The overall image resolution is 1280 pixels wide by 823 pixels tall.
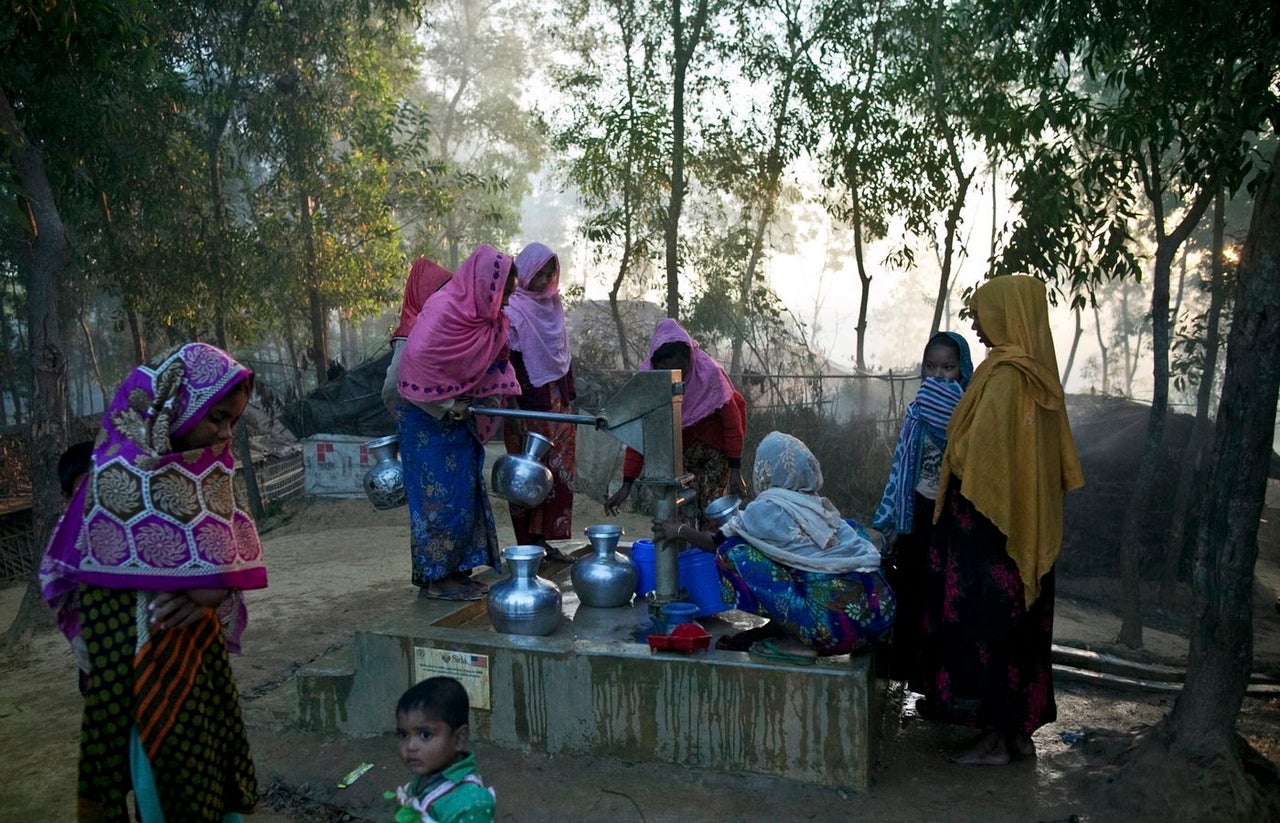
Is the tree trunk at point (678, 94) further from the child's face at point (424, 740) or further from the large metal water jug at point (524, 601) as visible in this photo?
the child's face at point (424, 740)

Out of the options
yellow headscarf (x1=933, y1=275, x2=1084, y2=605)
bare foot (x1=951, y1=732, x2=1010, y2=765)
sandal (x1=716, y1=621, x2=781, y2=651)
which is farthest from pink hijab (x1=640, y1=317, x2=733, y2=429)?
bare foot (x1=951, y1=732, x2=1010, y2=765)

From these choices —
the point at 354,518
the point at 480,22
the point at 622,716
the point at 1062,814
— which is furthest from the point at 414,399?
the point at 480,22

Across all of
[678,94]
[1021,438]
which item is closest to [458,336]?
[1021,438]

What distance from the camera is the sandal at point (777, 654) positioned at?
132 inches

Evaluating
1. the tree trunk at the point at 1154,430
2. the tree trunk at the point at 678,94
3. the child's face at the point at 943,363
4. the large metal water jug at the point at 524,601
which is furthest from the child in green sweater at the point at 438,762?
the tree trunk at the point at 678,94

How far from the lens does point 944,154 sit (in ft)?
28.8

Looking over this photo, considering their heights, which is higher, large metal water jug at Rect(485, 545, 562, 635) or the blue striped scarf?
the blue striped scarf

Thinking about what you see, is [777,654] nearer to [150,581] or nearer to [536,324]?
[150,581]

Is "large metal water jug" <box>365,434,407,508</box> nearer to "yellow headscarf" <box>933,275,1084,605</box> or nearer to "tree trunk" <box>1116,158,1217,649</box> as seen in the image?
"yellow headscarf" <box>933,275,1084,605</box>

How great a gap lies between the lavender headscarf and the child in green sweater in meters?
0.52

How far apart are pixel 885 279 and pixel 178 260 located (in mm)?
53771

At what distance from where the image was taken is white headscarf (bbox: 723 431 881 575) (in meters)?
3.44

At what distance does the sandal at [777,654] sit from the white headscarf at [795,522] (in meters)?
0.30

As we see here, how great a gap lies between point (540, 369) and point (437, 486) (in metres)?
0.93
